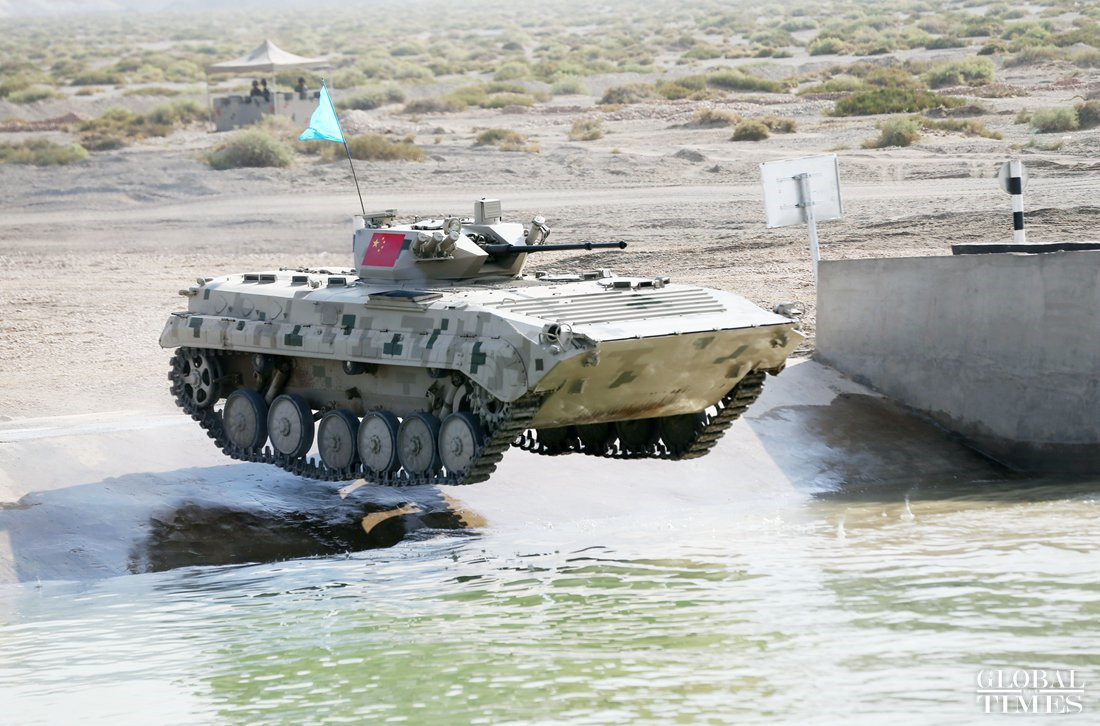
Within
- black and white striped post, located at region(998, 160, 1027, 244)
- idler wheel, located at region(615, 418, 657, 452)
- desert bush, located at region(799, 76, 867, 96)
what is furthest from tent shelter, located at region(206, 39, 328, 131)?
idler wheel, located at region(615, 418, 657, 452)

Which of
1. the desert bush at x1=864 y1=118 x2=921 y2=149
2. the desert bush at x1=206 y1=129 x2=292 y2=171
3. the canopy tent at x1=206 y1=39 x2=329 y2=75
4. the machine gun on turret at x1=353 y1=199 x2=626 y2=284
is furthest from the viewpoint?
the canopy tent at x1=206 y1=39 x2=329 y2=75

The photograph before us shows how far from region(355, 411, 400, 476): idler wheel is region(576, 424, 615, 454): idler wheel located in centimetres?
181

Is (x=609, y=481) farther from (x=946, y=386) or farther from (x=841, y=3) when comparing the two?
(x=841, y=3)

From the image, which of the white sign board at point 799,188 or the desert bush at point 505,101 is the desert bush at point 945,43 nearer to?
the desert bush at point 505,101

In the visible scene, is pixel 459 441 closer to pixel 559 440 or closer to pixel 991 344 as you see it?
pixel 559 440

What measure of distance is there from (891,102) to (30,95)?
31621mm

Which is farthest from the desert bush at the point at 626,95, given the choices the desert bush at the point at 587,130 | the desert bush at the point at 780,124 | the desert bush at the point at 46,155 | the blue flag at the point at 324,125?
the blue flag at the point at 324,125

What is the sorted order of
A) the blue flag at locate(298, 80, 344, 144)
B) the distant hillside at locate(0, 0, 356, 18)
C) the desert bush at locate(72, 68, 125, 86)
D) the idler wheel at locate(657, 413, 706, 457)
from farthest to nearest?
the distant hillside at locate(0, 0, 356, 18) → the desert bush at locate(72, 68, 125, 86) → the blue flag at locate(298, 80, 344, 144) → the idler wheel at locate(657, 413, 706, 457)

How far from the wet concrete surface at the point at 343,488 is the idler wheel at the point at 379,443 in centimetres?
51

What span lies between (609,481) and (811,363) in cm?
367

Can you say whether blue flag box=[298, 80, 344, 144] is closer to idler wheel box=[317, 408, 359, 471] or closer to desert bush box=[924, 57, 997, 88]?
idler wheel box=[317, 408, 359, 471]

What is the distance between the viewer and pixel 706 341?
42.8ft

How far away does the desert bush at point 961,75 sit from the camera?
45.3 metres

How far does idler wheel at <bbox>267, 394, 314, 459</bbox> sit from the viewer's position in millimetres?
14547
